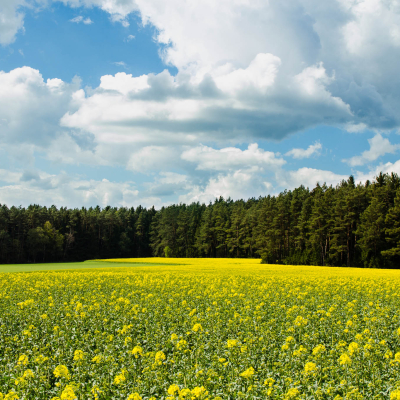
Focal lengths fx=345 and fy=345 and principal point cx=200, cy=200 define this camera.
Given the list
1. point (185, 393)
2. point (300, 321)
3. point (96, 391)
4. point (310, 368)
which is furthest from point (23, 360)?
point (300, 321)

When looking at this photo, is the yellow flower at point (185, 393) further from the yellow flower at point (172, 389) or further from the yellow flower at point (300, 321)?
the yellow flower at point (300, 321)

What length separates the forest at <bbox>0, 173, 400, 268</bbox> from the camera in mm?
61219

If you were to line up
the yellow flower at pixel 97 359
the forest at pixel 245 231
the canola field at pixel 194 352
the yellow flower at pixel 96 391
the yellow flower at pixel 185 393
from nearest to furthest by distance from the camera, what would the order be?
the yellow flower at pixel 185 393 < the yellow flower at pixel 96 391 < the canola field at pixel 194 352 < the yellow flower at pixel 97 359 < the forest at pixel 245 231

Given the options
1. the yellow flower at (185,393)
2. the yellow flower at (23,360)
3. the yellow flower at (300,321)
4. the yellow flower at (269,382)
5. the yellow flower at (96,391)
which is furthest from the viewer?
the yellow flower at (300,321)

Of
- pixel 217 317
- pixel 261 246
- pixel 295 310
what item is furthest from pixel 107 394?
pixel 261 246

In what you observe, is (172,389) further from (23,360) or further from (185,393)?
(23,360)

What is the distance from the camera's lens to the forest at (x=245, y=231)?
201 feet

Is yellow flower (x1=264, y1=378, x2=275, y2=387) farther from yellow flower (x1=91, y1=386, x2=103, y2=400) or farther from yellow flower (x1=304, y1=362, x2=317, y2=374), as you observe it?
yellow flower (x1=91, y1=386, x2=103, y2=400)

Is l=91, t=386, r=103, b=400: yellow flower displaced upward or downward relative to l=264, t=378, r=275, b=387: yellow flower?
downward

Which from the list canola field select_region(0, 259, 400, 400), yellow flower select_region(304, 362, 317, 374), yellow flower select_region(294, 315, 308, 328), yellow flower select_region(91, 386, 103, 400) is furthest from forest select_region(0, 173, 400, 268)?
yellow flower select_region(91, 386, 103, 400)

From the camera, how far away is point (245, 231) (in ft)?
310

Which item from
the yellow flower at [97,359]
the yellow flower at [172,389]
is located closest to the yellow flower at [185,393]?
the yellow flower at [172,389]

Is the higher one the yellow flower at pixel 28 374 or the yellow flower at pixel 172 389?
the yellow flower at pixel 172 389

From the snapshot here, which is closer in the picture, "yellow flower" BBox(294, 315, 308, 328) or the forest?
"yellow flower" BBox(294, 315, 308, 328)
